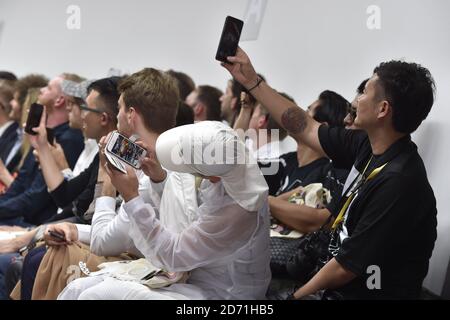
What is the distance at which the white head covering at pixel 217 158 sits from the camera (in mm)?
1955

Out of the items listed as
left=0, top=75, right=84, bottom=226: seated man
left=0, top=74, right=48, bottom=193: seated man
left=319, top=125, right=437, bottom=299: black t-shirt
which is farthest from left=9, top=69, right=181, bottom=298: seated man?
left=0, top=74, right=48, bottom=193: seated man

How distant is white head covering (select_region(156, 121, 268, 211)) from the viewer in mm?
1955

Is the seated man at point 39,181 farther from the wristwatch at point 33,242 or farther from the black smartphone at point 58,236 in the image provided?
the black smartphone at point 58,236

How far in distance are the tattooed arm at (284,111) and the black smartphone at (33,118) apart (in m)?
1.30

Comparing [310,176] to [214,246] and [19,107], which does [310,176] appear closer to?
[214,246]

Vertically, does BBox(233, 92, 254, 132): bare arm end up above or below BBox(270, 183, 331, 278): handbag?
above

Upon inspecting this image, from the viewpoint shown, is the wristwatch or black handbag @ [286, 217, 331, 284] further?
the wristwatch

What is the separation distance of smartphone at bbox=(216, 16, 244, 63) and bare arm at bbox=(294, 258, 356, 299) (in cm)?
93

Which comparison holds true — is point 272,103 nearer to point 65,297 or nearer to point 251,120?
point 251,120

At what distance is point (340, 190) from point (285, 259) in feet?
1.18

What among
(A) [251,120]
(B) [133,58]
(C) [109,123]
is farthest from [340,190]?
(B) [133,58]

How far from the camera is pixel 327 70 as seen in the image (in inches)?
142

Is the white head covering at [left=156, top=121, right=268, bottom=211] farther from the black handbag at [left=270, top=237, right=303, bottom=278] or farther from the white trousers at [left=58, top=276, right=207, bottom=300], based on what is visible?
the black handbag at [left=270, top=237, right=303, bottom=278]

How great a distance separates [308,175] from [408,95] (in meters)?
0.83
